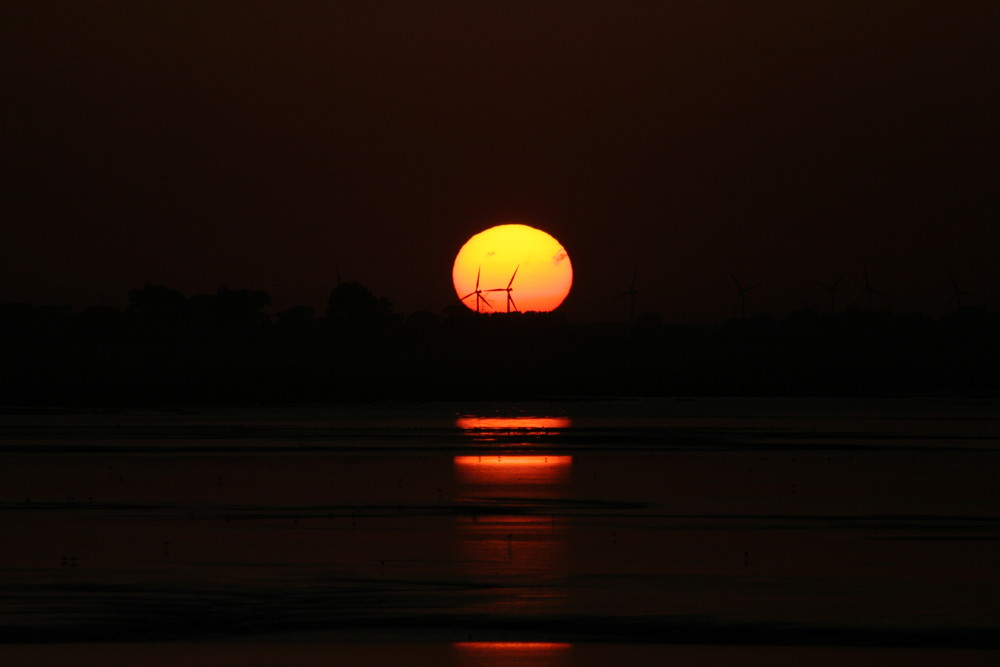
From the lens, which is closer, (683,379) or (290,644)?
(290,644)

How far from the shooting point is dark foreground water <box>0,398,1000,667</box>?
17.0 m

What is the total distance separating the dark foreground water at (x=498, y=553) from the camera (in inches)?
669

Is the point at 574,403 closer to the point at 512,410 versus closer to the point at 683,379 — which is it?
the point at 512,410

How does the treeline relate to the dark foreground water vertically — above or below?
above

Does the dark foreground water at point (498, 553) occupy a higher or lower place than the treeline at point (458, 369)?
lower

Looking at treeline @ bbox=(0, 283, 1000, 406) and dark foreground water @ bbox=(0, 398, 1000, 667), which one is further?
treeline @ bbox=(0, 283, 1000, 406)

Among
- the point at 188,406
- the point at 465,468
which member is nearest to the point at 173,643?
the point at 465,468

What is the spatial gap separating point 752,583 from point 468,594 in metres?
3.67

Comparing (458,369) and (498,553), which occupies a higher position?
(458,369)

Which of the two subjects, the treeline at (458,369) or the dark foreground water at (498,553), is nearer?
the dark foreground water at (498,553)

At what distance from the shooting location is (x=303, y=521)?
26578mm

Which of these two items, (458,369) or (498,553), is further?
(458,369)

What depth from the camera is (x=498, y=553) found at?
22.8 metres

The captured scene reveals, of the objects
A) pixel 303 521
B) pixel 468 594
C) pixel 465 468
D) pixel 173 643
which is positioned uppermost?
pixel 465 468
